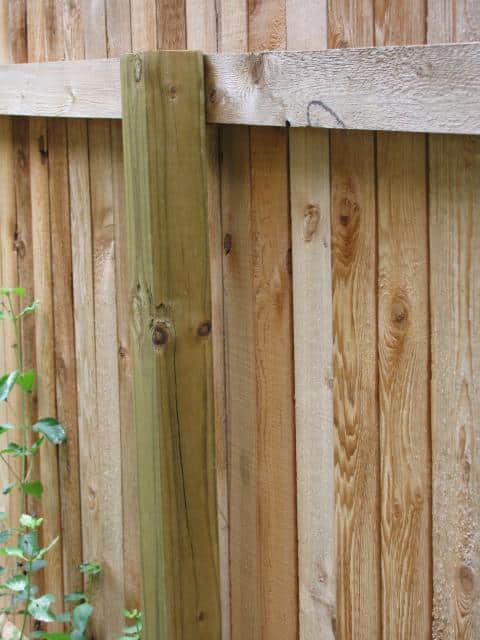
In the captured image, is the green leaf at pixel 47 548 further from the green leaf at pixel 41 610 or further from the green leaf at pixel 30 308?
the green leaf at pixel 30 308

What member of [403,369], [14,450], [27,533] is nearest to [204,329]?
[403,369]

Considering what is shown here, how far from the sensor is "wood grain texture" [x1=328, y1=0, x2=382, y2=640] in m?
2.11

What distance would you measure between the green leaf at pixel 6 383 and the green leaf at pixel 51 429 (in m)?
0.14

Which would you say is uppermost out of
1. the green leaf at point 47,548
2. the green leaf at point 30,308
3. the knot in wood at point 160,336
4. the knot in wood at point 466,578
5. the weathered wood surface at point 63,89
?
the weathered wood surface at point 63,89

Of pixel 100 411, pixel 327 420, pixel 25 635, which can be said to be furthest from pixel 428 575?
pixel 25 635

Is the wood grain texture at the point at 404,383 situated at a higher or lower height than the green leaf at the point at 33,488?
higher

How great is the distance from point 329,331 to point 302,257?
0.17 meters

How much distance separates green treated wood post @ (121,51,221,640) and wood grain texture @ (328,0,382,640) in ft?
1.21

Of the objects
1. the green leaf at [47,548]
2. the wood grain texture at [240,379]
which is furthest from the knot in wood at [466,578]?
the green leaf at [47,548]

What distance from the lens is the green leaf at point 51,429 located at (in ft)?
11.2

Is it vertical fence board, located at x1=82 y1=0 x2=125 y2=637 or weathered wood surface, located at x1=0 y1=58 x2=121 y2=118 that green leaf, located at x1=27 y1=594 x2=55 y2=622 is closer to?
vertical fence board, located at x1=82 y1=0 x2=125 y2=637

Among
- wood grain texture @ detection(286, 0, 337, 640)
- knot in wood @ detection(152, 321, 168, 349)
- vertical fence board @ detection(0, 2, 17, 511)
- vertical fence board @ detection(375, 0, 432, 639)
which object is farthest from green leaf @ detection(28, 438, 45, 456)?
vertical fence board @ detection(375, 0, 432, 639)

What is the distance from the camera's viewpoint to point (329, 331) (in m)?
2.27

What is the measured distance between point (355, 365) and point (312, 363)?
0.16m
